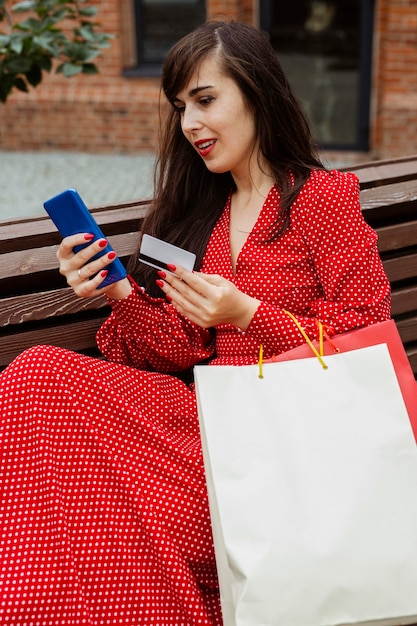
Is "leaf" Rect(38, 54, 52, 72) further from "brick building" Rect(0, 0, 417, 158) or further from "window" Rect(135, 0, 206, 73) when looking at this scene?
"window" Rect(135, 0, 206, 73)

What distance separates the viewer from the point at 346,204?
2.17m

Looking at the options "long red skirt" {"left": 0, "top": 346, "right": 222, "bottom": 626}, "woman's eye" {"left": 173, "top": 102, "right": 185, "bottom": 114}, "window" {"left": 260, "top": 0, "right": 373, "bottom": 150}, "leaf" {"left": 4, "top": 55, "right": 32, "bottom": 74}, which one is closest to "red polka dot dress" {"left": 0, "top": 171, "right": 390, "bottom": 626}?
"long red skirt" {"left": 0, "top": 346, "right": 222, "bottom": 626}

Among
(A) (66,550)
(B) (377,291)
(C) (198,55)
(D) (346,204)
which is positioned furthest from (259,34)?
(A) (66,550)

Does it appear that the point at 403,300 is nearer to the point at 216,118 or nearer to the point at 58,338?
the point at 216,118

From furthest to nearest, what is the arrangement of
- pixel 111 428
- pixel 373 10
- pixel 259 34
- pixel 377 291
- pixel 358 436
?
pixel 373 10, pixel 259 34, pixel 377 291, pixel 111 428, pixel 358 436

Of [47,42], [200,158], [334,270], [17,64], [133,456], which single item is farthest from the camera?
[17,64]

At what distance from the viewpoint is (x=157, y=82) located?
26.0 feet

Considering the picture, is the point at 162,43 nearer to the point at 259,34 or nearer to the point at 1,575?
the point at 259,34

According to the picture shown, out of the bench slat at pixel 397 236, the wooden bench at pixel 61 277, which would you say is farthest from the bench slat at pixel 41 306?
the bench slat at pixel 397 236

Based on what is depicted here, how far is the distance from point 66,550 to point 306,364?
0.63 m

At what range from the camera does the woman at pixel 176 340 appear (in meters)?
1.86

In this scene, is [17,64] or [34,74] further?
[34,74]

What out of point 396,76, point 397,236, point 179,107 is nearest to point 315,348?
point 179,107

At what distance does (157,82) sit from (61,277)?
5.89 meters
